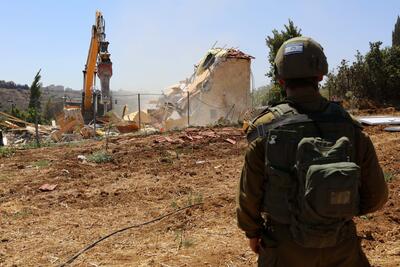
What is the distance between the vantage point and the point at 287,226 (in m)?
2.21

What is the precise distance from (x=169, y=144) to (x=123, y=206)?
19.1 feet

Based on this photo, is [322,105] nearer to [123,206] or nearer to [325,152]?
[325,152]

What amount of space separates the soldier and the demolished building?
811 inches

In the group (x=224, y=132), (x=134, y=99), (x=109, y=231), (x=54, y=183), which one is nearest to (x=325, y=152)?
(x=109, y=231)

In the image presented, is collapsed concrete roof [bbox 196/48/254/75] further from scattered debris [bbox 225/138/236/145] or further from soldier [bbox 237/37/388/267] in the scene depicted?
soldier [bbox 237/37/388/267]

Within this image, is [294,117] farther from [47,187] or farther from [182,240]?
[47,187]

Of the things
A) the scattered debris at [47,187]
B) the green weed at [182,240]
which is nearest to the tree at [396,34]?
the scattered debris at [47,187]

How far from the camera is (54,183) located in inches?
329

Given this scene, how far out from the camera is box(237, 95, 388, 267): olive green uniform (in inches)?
85.8

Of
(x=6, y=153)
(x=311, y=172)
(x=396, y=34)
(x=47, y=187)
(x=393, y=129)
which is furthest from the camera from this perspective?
(x=396, y=34)

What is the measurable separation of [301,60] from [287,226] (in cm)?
80

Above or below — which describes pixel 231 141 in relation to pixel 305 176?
below

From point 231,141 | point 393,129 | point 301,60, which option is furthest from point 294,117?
point 393,129

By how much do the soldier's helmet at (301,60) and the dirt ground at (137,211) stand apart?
258 cm
